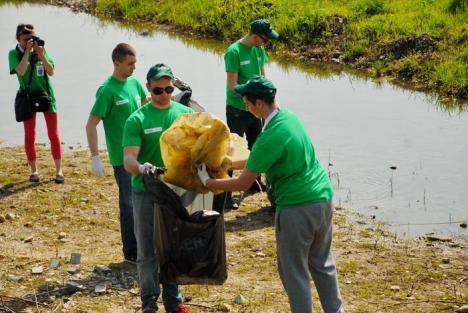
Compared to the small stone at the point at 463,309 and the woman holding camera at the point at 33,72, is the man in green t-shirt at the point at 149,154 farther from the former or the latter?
the woman holding camera at the point at 33,72

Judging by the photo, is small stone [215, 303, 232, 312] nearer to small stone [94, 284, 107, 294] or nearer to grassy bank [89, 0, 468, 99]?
small stone [94, 284, 107, 294]

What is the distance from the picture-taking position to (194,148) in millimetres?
5969

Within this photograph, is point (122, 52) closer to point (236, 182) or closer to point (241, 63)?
point (236, 182)

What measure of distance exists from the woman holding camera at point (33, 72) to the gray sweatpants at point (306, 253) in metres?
4.93

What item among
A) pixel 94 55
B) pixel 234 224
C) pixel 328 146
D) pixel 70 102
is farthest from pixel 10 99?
pixel 234 224

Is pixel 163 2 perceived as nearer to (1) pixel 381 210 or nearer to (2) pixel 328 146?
(2) pixel 328 146

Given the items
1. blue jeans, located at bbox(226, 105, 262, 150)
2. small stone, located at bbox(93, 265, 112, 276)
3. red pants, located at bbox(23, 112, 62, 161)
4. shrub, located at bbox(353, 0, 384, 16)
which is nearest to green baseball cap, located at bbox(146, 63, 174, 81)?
small stone, located at bbox(93, 265, 112, 276)

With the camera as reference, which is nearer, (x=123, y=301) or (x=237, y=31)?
(x=123, y=301)

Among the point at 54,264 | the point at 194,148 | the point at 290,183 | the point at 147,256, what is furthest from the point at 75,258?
the point at 290,183

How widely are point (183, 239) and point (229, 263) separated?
73.6 inches

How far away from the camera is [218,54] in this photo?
19.8 m

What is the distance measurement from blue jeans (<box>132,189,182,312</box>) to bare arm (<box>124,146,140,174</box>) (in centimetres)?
20

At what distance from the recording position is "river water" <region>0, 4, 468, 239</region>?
32.2ft

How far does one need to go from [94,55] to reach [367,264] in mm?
13141
